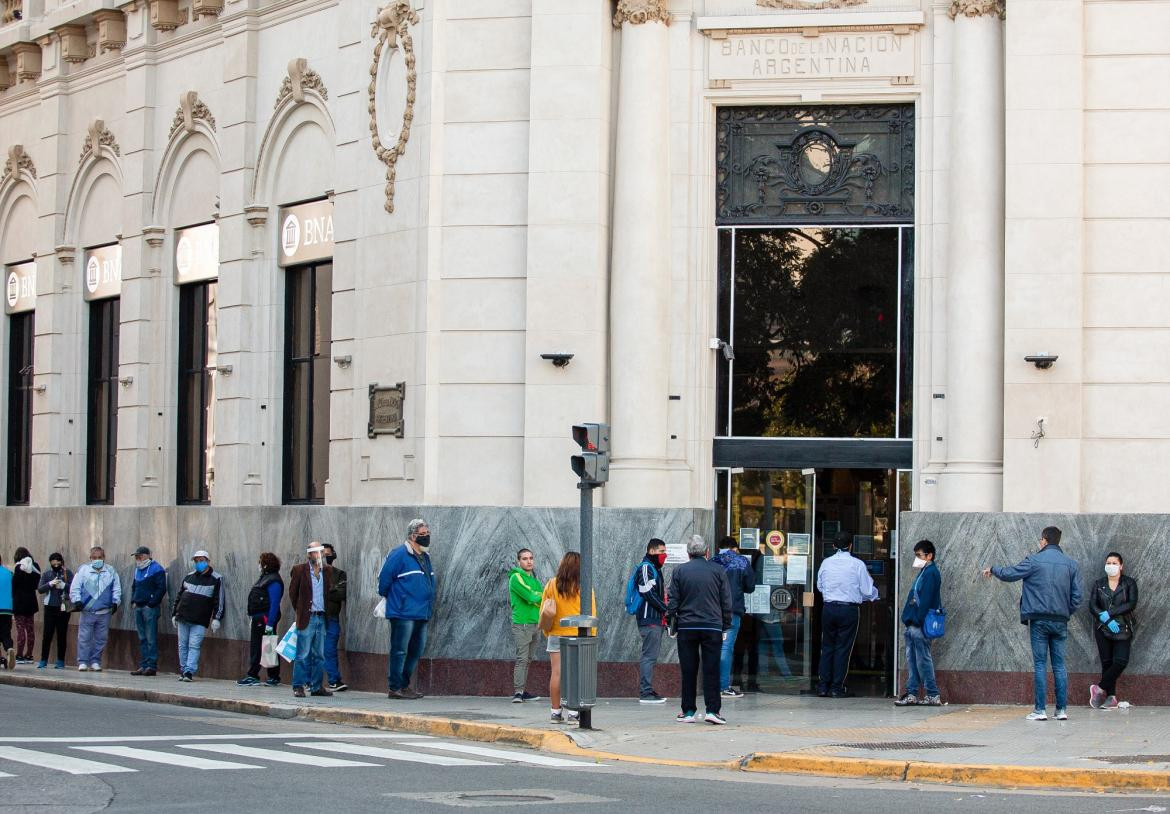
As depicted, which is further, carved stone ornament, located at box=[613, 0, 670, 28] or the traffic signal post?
carved stone ornament, located at box=[613, 0, 670, 28]

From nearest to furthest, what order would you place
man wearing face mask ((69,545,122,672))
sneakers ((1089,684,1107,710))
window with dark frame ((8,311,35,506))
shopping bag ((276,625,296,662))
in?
sneakers ((1089,684,1107,710)) < shopping bag ((276,625,296,662)) < man wearing face mask ((69,545,122,672)) < window with dark frame ((8,311,35,506))

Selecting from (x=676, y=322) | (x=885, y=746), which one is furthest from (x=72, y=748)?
(x=676, y=322)

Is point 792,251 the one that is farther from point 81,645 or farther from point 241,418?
point 81,645

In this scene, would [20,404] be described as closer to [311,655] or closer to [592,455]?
[311,655]

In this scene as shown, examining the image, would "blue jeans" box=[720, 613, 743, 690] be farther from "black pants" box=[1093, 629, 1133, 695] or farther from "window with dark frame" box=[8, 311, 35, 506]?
"window with dark frame" box=[8, 311, 35, 506]

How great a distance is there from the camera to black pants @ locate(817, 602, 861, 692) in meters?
22.2

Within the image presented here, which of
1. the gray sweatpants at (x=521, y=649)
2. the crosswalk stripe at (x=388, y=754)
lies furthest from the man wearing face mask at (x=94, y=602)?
the crosswalk stripe at (x=388, y=754)

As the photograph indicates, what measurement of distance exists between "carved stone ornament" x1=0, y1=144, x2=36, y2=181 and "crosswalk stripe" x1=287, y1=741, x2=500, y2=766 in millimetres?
20243

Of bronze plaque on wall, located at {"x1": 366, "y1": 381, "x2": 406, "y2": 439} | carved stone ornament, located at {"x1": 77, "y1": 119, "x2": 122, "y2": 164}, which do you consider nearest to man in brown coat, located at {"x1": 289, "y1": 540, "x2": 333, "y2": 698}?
bronze plaque on wall, located at {"x1": 366, "y1": 381, "x2": 406, "y2": 439}

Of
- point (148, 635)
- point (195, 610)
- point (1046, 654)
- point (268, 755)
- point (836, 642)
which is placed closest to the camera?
point (268, 755)

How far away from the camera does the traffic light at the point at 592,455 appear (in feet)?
60.3

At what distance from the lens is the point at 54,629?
30047mm

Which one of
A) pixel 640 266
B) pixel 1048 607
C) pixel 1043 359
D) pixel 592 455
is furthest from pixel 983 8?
pixel 592 455

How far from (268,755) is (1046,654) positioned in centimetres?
807
